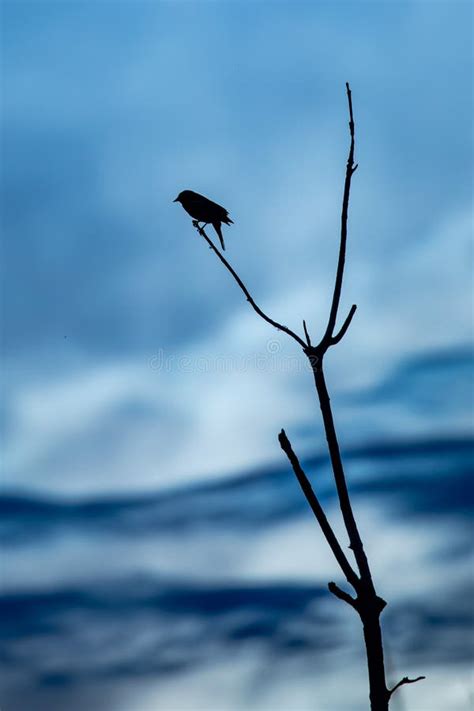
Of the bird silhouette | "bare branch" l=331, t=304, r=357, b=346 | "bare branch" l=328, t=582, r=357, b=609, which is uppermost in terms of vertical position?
the bird silhouette

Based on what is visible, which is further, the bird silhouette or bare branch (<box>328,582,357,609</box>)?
the bird silhouette

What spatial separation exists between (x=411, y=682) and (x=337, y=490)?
1501mm

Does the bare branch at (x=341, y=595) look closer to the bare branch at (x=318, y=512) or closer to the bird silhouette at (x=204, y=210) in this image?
the bare branch at (x=318, y=512)

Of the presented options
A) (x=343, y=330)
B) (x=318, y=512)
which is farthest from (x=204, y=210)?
(x=318, y=512)

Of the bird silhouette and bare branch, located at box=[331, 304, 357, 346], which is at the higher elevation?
the bird silhouette

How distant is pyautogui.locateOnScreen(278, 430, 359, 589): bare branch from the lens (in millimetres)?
4941

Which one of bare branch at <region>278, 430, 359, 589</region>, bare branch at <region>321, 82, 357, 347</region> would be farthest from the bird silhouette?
bare branch at <region>278, 430, 359, 589</region>

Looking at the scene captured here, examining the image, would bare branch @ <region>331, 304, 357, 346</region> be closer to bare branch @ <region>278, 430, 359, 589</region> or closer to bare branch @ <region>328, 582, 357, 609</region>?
bare branch @ <region>278, 430, 359, 589</region>

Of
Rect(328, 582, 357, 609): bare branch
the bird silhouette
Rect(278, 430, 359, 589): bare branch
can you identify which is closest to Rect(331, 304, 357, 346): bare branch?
Rect(278, 430, 359, 589): bare branch

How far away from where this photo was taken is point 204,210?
41.4ft

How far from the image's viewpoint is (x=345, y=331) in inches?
226

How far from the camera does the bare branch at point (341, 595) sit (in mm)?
5074

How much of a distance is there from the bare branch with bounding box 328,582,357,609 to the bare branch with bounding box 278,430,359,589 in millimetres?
114

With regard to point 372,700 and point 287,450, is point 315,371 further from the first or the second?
point 372,700
